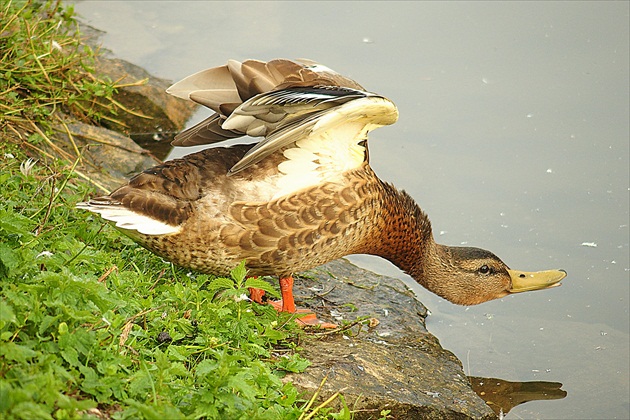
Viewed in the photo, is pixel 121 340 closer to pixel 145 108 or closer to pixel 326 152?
pixel 326 152

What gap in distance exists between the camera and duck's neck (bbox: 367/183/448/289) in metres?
4.63

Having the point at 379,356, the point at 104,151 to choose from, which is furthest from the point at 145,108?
the point at 379,356

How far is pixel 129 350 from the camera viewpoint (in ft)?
10.7

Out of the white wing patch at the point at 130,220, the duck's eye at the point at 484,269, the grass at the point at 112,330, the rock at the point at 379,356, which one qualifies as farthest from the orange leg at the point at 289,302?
the duck's eye at the point at 484,269

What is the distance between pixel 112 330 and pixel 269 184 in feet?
4.25

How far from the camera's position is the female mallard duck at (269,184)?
154 inches

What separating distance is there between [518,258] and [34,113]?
3.32 metres

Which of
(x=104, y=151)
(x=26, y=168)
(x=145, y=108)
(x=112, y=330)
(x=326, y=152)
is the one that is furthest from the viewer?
(x=145, y=108)

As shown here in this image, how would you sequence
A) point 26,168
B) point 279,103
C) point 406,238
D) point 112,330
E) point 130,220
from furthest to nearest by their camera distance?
point 406,238, point 26,168, point 130,220, point 279,103, point 112,330

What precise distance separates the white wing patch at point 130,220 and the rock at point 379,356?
853mm

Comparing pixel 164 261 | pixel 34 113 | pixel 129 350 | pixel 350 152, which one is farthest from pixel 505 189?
pixel 129 350

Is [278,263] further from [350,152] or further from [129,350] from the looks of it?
[129,350]

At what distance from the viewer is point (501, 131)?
6793 mm

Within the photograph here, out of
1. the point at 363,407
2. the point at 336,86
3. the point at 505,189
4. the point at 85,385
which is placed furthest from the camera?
the point at 505,189
